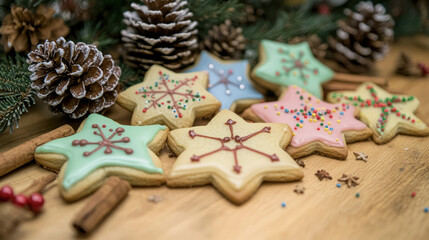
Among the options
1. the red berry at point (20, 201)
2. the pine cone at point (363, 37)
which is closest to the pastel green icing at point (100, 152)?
the red berry at point (20, 201)

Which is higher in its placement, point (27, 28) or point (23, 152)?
point (27, 28)

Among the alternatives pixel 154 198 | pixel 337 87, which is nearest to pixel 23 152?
pixel 154 198

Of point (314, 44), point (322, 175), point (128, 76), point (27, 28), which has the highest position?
point (27, 28)

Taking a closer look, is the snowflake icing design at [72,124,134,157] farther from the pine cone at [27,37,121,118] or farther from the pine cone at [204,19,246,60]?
the pine cone at [204,19,246,60]

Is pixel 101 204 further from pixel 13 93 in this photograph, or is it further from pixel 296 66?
pixel 296 66

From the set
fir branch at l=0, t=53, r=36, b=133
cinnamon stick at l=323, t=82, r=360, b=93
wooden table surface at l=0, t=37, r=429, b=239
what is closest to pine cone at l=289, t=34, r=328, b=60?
cinnamon stick at l=323, t=82, r=360, b=93

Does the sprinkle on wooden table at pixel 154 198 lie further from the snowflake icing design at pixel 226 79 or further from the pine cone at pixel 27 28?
the pine cone at pixel 27 28

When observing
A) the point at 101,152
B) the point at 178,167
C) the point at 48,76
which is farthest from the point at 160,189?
the point at 48,76
